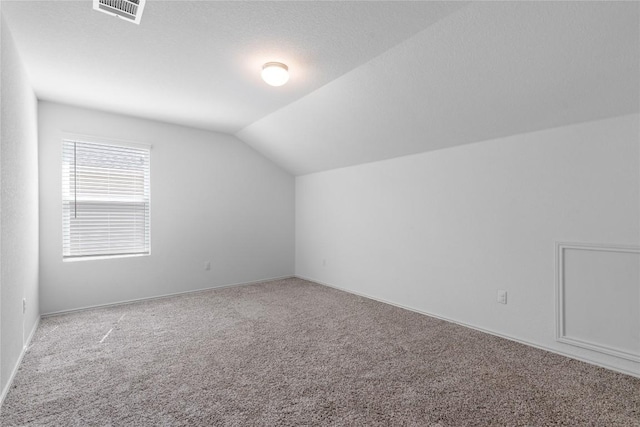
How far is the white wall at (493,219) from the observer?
91.5 inches

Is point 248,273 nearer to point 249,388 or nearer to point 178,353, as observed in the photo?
point 178,353

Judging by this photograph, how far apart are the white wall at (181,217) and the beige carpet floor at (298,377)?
0.60m

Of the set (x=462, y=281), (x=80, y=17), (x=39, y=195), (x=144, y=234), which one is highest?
(x=80, y=17)

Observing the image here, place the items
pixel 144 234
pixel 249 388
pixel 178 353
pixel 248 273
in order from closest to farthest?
pixel 249 388 → pixel 178 353 → pixel 144 234 → pixel 248 273

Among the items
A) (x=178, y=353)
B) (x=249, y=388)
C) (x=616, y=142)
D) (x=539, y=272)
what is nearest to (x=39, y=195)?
(x=178, y=353)

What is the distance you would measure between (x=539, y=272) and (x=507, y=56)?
175 cm

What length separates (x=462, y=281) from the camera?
3.23 meters

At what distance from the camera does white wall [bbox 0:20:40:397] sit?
1.96 meters

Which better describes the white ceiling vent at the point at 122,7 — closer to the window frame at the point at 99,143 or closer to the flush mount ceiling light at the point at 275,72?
the flush mount ceiling light at the point at 275,72

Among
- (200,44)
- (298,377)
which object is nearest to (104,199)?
(200,44)

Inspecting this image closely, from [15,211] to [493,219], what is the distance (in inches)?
153

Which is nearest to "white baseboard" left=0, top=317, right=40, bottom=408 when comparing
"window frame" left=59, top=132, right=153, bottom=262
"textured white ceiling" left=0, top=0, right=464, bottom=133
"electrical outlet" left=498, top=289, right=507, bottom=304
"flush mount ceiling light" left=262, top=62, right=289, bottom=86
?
"window frame" left=59, top=132, right=153, bottom=262

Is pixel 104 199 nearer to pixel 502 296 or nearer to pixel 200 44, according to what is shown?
pixel 200 44

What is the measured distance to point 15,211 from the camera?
2.25 metres
